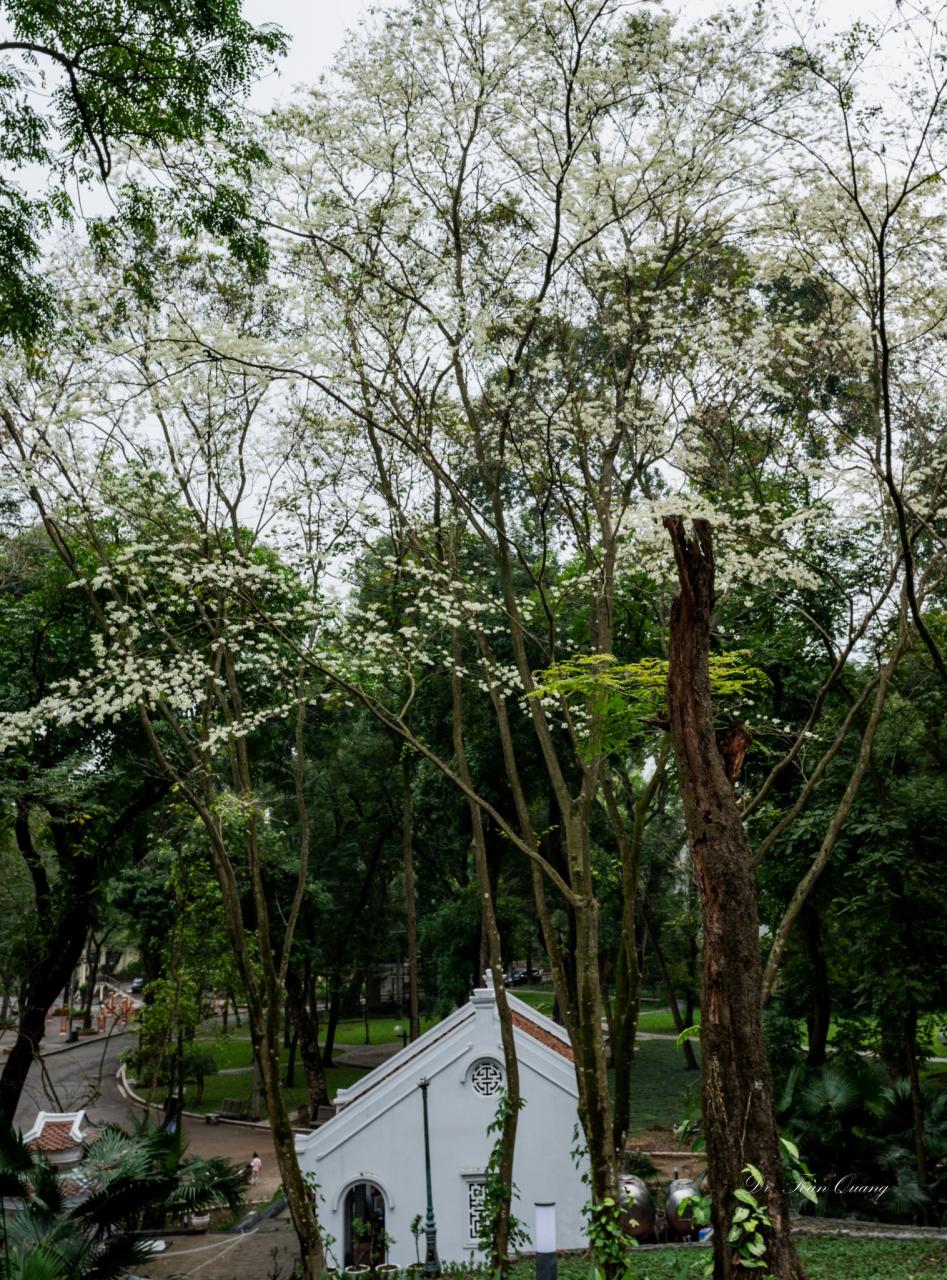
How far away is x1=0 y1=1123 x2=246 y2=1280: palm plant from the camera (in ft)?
23.0

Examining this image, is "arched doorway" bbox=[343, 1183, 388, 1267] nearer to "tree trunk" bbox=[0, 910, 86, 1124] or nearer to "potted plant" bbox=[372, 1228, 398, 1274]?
"potted plant" bbox=[372, 1228, 398, 1274]

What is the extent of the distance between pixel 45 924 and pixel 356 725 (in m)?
13.6

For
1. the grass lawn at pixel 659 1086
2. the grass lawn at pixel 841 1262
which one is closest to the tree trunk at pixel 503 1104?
the grass lawn at pixel 841 1262

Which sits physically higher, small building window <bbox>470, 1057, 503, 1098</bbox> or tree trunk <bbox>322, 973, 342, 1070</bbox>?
small building window <bbox>470, 1057, 503, 1098</bbox>

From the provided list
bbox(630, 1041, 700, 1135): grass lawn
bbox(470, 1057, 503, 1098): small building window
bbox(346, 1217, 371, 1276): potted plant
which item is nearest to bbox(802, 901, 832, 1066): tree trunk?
bbox(630, 1041, 700, 1135): grass lawn

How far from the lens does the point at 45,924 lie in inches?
609

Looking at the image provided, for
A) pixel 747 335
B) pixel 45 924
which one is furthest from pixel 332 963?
pixel 747 335

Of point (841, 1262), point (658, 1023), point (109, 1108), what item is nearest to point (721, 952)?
point (841, 1262)

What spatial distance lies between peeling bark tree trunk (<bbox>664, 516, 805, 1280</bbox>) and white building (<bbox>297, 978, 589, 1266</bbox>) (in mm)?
10703

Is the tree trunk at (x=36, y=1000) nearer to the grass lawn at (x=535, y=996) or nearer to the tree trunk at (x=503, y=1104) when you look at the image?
the tree trunk at (x=503, y=1104)

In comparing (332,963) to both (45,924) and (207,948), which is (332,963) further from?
(45,924)

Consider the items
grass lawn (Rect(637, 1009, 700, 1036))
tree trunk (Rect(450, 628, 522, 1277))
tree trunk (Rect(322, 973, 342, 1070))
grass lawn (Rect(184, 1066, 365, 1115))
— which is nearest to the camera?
tree trunk (Rect(450, 628, 522, 1277))

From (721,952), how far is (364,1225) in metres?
11.5

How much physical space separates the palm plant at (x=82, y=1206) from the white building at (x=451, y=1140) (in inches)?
181
